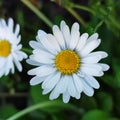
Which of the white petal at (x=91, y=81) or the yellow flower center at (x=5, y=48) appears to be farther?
the yellow flower center at (x=5, y=48)

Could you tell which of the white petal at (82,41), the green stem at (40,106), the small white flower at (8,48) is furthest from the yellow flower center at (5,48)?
the white petal at (82,41)

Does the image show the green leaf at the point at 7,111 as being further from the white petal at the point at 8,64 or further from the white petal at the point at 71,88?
the white petal at the point at 71,88

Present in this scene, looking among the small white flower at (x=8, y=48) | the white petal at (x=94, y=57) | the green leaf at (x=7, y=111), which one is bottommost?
the white petal at (x=94, y=57)

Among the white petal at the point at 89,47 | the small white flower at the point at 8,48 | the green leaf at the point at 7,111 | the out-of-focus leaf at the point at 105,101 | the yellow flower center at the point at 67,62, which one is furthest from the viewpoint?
the green leaf at the point at 7,111

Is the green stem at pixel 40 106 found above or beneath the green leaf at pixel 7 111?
beneath

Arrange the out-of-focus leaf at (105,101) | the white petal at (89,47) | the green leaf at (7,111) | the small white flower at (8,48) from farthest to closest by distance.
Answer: the green leaf at (7,111) → the out-of-focus leaf at (105,101) → the small white flower at (8,48) → the white petal at (89,47)

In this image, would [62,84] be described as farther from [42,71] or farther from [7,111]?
[7,111]

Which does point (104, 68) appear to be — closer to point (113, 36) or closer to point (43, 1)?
point (113, 36)

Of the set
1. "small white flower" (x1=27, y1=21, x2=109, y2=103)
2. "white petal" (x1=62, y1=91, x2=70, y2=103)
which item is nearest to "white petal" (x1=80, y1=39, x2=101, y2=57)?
"small white flower" (x1=27, y1=21, x2=109, y2=103)
